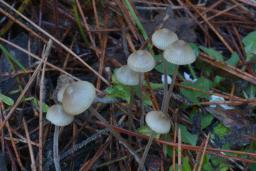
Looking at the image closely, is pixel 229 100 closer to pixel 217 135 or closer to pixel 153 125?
pixel 217 135

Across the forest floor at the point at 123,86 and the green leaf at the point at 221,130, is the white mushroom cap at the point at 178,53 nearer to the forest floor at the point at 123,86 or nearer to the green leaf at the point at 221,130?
the forest floor at the point at 123,86

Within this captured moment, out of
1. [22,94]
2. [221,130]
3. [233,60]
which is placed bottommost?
[221,130]

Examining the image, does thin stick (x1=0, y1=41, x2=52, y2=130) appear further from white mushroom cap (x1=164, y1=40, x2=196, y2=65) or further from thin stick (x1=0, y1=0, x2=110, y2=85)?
white mushroom cap (x1=164, y1=40, x2=196, y2=65)

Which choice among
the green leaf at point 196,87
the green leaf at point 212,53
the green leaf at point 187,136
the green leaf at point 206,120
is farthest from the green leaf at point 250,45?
the green leaf at point 187,136

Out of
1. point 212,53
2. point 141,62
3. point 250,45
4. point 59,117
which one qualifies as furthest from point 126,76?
point 250,45

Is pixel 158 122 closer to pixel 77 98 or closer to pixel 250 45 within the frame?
pixel 77 98

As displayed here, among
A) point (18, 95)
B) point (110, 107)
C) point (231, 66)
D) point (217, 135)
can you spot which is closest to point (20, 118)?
point (18, 95)

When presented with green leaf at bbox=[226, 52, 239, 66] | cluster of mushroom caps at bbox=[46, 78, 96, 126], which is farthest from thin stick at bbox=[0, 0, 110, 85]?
green leaf at bbox=[226, 52, 239, 66]
